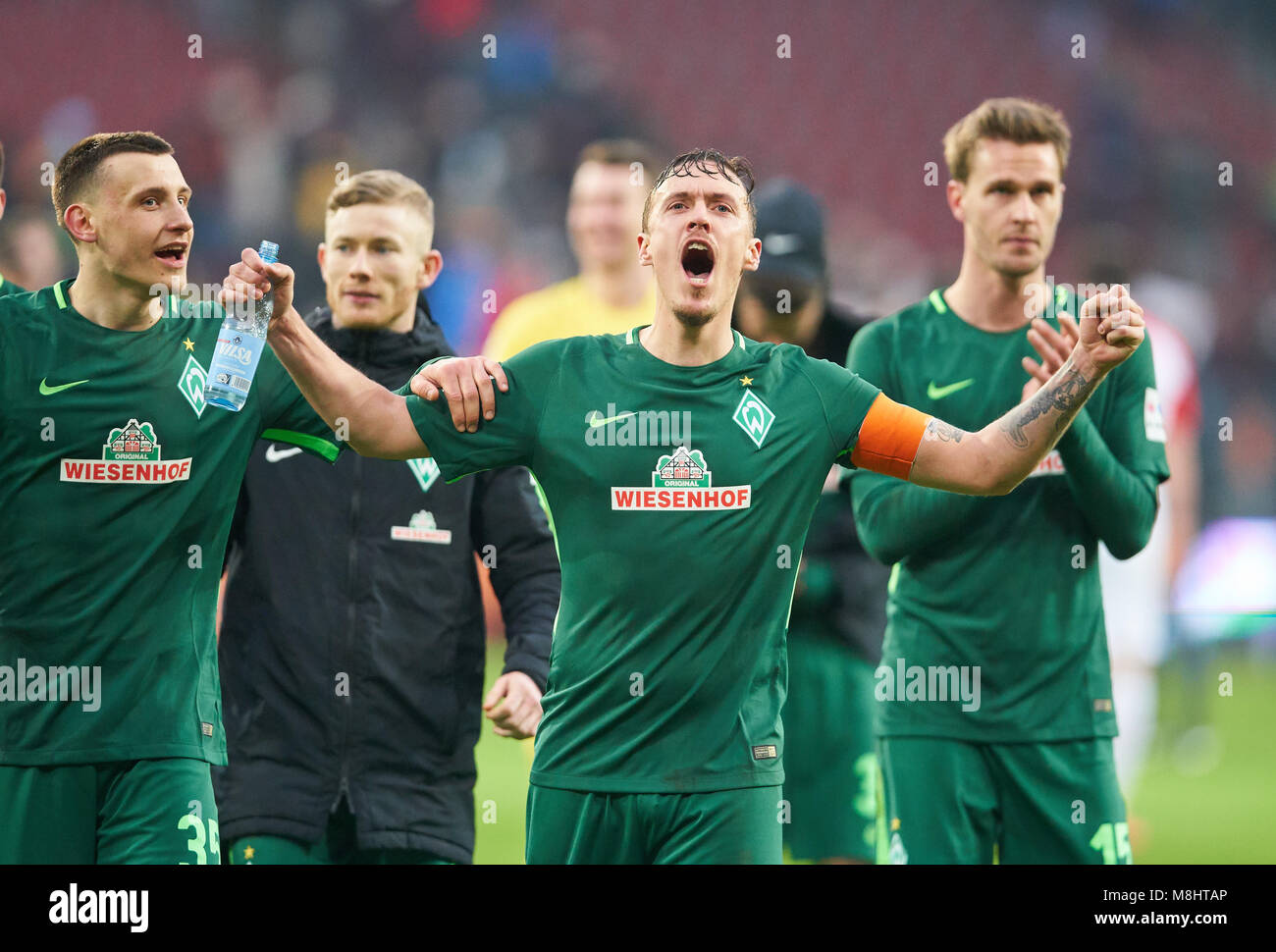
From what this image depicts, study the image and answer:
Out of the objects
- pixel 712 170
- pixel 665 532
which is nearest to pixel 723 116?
pixel 712 170

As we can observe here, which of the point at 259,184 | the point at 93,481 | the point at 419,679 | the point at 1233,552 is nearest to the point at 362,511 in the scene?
the point at 419,679

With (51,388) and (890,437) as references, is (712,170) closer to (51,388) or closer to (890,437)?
(890,437)

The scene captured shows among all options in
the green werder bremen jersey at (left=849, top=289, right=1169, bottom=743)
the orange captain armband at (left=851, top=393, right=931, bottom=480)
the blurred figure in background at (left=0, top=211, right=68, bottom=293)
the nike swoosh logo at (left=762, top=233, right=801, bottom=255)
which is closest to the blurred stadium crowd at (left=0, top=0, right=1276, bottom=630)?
the blurred figure in background at (left=0, top=211, right=68, bottom=293)

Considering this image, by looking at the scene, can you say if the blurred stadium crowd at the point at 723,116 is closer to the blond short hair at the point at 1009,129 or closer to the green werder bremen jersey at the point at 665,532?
the blond short hair at the point at 1009,129

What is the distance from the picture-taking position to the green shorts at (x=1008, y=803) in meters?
4.79

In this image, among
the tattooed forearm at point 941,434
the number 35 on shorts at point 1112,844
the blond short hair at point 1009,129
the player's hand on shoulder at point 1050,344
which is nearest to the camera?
the tattooed forearm at point 941,434

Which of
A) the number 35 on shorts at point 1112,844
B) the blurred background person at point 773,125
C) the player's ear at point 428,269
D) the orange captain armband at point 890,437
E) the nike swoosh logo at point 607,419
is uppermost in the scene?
the blurred background person at point 773,125

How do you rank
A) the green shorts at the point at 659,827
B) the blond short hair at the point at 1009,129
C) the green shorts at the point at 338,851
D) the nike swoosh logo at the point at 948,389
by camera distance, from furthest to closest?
the blond short hair at the point at 1009,129 → the nike swoosh logo at the point at 948,389 → the green shorts at the point at 338,851 → the green shorts at the point at 659,827

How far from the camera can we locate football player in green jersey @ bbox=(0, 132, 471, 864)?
4.25m

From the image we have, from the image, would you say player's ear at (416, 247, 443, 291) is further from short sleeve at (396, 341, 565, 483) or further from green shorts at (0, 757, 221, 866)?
green shorts at (0, 757, 221, 866)

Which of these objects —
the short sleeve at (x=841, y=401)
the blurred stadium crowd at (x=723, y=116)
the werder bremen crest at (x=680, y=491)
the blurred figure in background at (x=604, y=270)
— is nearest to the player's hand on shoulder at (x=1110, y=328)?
the short sleeve at (x=841, y=401)

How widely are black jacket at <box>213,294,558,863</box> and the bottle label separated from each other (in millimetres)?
1126

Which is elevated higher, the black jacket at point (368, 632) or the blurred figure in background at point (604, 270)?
the blurred figure in background at point (604, 270)
